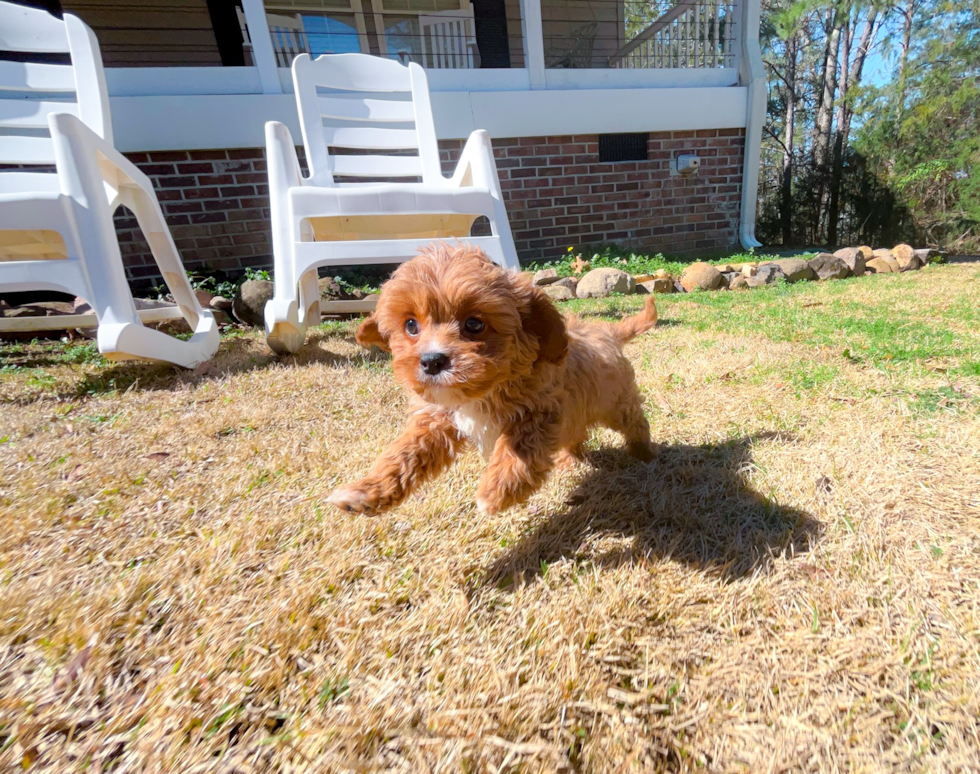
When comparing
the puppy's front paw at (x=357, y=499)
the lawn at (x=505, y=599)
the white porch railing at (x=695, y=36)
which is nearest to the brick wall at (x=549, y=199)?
the white porch railing at (x=695, y=36)

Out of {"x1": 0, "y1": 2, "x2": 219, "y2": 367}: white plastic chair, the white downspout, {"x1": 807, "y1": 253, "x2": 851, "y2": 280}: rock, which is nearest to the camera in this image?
{"x1": 0, "y1": 2, "x2": 219, "y2": 367}: white plastic chair

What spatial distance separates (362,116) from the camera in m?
5.38

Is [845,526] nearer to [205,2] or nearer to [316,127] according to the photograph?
[316,127]

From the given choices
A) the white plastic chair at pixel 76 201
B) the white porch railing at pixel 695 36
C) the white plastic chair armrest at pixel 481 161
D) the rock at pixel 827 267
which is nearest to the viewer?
the white plastic chair at pixel 76 201

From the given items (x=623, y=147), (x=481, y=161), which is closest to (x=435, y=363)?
(x=481, y=161)

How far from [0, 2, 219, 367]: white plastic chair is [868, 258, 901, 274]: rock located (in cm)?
998

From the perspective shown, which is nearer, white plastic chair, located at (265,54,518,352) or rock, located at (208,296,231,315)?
white plastic chair, located at (265,54,518,352)

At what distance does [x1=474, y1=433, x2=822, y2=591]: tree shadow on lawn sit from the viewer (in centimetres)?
181

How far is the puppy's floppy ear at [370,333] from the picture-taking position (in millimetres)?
2033

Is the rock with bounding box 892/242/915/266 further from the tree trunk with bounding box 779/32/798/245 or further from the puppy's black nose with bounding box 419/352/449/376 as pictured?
the puppy's black nose with bounding box 419/352/449/376

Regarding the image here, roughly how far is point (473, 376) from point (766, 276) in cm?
735

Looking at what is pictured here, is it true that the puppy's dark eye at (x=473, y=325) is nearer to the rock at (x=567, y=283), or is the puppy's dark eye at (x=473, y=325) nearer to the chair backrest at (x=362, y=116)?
the chair backrest at (x=362, y=116)

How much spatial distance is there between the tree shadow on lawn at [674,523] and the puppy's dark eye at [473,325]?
832mm

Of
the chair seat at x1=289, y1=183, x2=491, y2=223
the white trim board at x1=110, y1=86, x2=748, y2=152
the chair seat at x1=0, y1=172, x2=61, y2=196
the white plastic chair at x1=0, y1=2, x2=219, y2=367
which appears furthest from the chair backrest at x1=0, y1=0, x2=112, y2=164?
the white trim board at x1=110, y1=86, x2=748, y2=152
